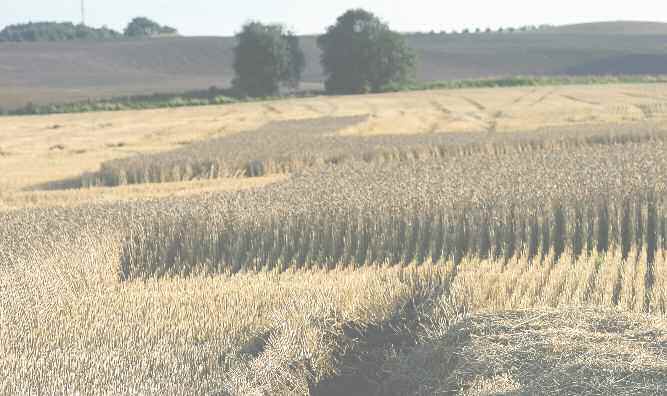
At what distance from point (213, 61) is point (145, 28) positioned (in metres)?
62.9

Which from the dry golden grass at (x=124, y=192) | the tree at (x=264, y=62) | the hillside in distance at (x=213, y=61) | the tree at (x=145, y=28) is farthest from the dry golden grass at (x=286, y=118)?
the tree at (x=145, y=28)

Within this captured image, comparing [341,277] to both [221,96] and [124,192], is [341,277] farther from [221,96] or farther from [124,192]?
[221,96]

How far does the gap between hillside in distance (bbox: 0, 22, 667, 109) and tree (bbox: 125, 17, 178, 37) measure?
160 feet

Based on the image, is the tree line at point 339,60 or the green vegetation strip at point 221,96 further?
the tree line at point 339,60

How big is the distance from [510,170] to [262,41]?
168 feet

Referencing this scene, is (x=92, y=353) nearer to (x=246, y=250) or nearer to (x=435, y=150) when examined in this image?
(x=246, y=250)

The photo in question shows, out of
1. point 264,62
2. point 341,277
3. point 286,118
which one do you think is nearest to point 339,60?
point 264,62

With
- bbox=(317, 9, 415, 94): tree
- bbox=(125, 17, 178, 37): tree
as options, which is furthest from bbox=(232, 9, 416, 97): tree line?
bbox=(125, 17, 178, 37): tree

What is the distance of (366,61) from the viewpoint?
63469 millimetres

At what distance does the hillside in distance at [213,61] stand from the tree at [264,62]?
5.05 meters

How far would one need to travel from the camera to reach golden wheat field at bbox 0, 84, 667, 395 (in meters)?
6.23

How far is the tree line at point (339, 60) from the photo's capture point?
63.1 meters

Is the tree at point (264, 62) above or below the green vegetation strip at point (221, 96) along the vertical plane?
above

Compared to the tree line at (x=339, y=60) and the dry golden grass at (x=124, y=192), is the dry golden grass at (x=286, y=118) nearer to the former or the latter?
the dry golden grass at (x=124, y=192)
